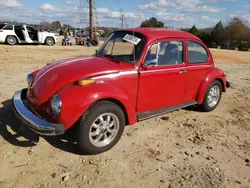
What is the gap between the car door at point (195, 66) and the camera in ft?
16.7

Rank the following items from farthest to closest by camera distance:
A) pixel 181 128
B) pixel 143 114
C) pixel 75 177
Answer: pixel 181 128 → pixel 143 114 → pixel 75 177

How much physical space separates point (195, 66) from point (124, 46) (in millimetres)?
1571

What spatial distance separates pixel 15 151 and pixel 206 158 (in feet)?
9.53

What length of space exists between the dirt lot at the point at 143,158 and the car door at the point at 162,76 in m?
0.56

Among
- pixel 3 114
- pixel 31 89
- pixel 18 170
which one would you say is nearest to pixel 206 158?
pixel 18 170

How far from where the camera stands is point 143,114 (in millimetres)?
4434

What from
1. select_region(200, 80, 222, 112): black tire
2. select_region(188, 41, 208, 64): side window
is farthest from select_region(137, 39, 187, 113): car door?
select_region(200, 80, 222, 112): black tire

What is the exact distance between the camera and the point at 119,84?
4.03 metres

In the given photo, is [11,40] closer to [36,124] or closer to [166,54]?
[166,54]

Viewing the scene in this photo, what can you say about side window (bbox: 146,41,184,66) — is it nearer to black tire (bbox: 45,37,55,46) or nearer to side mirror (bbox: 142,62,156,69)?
side mirror (bbox: 142,62,156,69)

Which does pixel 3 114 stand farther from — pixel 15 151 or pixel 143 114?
pixel 143 114

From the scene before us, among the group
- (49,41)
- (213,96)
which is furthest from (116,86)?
(49,41)

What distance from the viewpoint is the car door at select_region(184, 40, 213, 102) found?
5098 mm

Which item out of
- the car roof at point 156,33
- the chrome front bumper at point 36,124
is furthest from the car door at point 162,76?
the chrome front bumper at point 36,124
